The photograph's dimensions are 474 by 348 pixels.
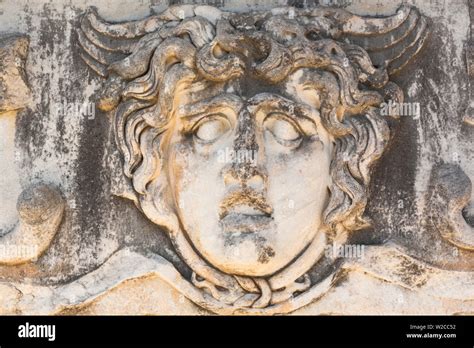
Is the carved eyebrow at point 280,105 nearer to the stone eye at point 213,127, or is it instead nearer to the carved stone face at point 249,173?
the carved stone face at point 249,173

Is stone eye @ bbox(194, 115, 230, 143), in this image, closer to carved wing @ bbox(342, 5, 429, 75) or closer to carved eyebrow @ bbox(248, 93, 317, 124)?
carved eyebrow @ bbox(248, 93, 317, 124)

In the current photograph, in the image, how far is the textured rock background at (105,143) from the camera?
6.41 m

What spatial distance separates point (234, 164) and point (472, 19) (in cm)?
159

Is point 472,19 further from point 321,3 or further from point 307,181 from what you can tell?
point 307,181

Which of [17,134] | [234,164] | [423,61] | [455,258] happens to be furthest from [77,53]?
[455,258]

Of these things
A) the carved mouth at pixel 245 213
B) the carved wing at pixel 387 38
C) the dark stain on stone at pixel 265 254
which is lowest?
the dark stain on stone at pixel 265 254

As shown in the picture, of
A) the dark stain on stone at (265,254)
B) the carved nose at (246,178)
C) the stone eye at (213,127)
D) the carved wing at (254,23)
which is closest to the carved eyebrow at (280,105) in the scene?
the stone eye at (213,127)

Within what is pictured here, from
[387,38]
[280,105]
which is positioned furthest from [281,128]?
[387,38]

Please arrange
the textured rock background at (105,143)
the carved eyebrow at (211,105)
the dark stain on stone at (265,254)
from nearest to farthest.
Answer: the dark stain on stone at (265,254), the carved eyebrow at (211,105), the textured rock background at (105,143)

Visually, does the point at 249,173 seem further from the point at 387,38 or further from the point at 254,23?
the point at 387,38

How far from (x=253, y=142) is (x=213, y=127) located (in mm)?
254

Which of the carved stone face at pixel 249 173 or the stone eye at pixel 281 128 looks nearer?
the carved stone face at pixel 249 173

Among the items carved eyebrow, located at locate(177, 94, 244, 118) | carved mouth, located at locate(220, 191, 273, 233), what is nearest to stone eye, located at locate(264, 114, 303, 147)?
carved eyebrow, located at locate(177, 94, 244, 118)

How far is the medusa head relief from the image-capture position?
6.27 meters
